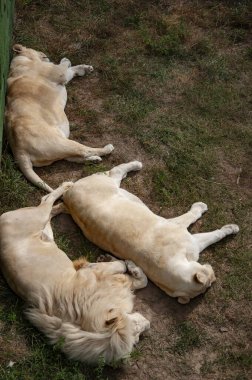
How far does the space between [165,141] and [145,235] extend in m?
1.69

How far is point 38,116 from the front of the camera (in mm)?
5902

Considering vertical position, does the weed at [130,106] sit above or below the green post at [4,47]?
below

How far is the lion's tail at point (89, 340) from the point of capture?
423 cm

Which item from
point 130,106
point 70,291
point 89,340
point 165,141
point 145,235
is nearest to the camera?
point 89,340

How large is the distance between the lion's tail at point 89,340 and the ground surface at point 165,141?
101mm

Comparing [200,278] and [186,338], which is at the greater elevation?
[200,278]

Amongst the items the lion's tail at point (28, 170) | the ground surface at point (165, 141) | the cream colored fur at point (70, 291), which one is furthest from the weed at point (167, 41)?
the cream colored fur at point (70, 291)

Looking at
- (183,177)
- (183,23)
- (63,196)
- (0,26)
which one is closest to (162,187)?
(183,177)

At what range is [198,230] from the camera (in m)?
5.40

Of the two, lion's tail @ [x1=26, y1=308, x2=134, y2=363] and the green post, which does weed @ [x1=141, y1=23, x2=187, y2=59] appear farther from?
lion's tail @ [x1=26, y1=308, x2=134, y2=363]

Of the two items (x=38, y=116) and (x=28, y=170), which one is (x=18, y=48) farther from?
(x=28, y=170)

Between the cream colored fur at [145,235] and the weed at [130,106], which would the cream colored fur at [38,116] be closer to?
the weed at [130,106]

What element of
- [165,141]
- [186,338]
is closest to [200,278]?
[186,338]

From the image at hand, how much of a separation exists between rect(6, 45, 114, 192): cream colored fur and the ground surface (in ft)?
0.50
